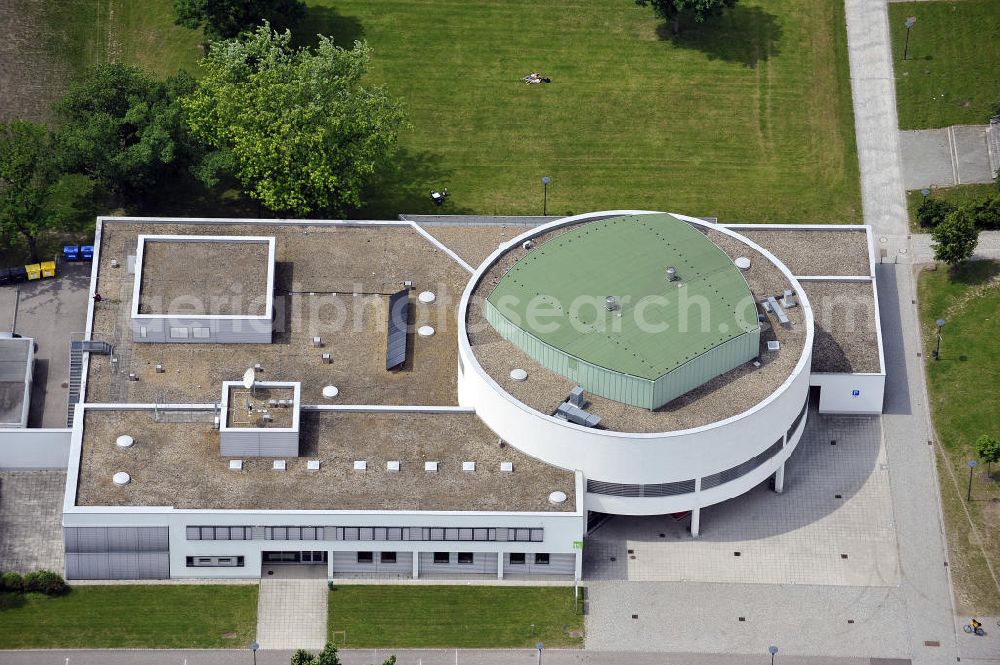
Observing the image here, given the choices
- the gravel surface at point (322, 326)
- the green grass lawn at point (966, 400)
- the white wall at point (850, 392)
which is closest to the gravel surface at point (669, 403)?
the gravel surface at point (322, 326)

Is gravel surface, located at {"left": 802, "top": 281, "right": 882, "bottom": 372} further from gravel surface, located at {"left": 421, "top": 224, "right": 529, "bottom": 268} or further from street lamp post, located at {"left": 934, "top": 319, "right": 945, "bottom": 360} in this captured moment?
gravel surface, located at {"left": 421, "top": 224, "right": 529, "bottom": 268}

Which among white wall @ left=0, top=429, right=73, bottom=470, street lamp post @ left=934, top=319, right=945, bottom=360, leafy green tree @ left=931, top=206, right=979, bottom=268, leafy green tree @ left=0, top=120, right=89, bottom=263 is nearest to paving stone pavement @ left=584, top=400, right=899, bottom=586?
street lamp post @ left=934, top=319, right=945, bottom=360

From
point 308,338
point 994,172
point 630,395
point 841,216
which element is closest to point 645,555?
point 630,395

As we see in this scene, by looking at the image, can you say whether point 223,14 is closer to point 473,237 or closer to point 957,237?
point 473,237

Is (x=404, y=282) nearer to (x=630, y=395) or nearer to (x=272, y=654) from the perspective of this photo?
(x=630, y=395)

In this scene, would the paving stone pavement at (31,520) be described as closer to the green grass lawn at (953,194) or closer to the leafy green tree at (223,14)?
the leafy green tree at (223,14)

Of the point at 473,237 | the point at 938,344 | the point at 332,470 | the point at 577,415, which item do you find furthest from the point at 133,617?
the point at 938,344

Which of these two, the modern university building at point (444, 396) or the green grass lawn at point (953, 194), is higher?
the green grass lawn at point (953, 194)

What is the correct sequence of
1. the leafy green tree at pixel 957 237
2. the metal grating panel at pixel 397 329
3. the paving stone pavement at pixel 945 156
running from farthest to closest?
the paving stone pavement at pixel 945 156 < the leafy green tree at pixel 957 237 < the metal grating panel at pixel 397 329
